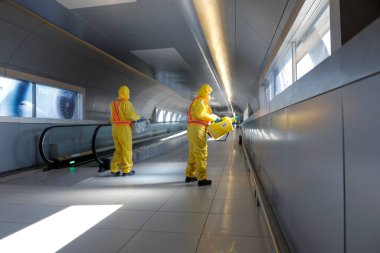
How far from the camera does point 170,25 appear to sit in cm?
634

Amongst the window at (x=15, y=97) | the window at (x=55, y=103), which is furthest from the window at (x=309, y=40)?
the window at (x=55, y=103)

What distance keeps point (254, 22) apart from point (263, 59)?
192 cm

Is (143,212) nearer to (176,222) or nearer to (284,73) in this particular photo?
(176,222)

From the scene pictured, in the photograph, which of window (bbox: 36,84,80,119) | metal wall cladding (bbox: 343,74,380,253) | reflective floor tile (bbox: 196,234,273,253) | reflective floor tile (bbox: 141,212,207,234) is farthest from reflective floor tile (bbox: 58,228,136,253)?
window (bbox: 36,84,80,119)

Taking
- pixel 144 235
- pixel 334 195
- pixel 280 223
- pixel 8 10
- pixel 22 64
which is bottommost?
pixel 144 235

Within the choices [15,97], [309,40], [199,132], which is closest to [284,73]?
[309,40]

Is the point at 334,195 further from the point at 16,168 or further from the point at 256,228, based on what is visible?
the point at 16,168

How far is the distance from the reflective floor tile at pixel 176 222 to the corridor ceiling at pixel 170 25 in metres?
2.91

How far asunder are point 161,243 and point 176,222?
21.1 inches

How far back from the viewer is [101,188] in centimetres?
476

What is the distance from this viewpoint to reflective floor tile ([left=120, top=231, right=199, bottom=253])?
2391 mm

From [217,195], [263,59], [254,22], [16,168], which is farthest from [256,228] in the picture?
[16,168]

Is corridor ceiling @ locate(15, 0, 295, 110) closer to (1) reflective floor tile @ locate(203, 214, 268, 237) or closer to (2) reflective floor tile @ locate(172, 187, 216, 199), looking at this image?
(1) reflective floor tile @ locate(203, 214, 268, 237)

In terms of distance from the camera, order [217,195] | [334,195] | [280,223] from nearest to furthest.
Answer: [334,195] < [280,223] < [217,195]
